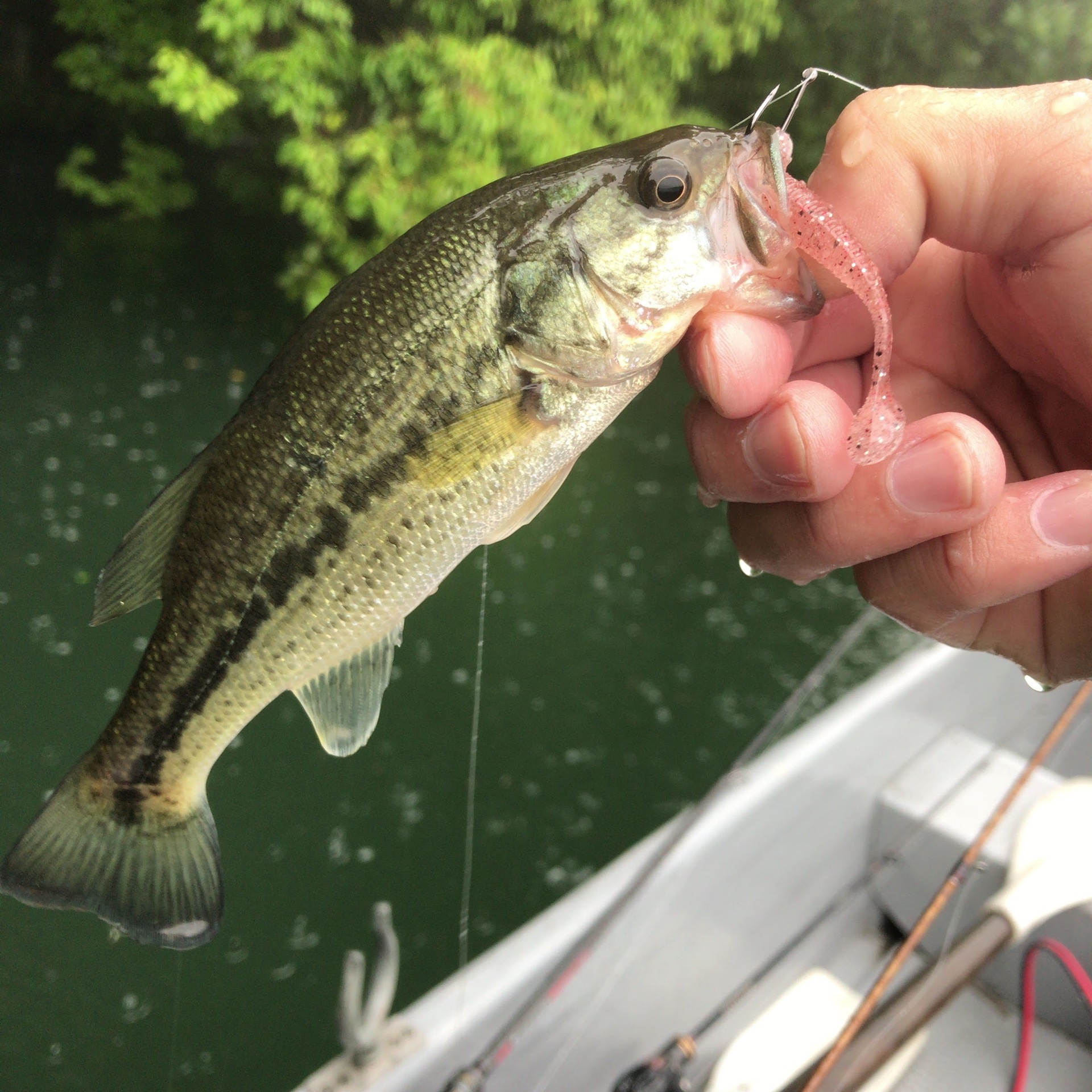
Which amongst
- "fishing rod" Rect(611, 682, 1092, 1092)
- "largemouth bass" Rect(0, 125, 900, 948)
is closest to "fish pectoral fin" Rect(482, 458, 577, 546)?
"largemouth bass" Rect(0, 125, 900, 948)

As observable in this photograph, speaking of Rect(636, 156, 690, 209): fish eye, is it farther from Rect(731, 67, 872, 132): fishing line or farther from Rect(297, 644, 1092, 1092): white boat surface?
Rect(297, 644, 1092, 1092): white boat surface

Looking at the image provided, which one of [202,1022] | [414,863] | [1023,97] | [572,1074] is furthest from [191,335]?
[1023,97]

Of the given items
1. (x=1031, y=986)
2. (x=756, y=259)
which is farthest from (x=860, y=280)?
(x=1031, y=986)

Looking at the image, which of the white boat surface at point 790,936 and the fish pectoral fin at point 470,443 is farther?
the white boat surface at point 790,936

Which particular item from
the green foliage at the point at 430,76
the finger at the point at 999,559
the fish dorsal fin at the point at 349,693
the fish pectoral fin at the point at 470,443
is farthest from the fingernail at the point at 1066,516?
the green foliage at the point at 430,76

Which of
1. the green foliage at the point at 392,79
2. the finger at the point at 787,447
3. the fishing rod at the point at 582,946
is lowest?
the fishing rod at the point at 582,946

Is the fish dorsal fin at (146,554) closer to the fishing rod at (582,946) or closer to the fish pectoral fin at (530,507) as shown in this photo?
the fish pectoral fin at (530,507)

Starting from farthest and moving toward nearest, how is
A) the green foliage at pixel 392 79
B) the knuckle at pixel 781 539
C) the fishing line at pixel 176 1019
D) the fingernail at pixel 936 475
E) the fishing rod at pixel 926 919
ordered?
1. the green foliage at pixel 392 79
2. the fishing line at pixel 176 1019
3. the fishing rod at pixel 926 919
4. the knuckle at pixel 781 539
5. the fingernail at pixel 936 475
